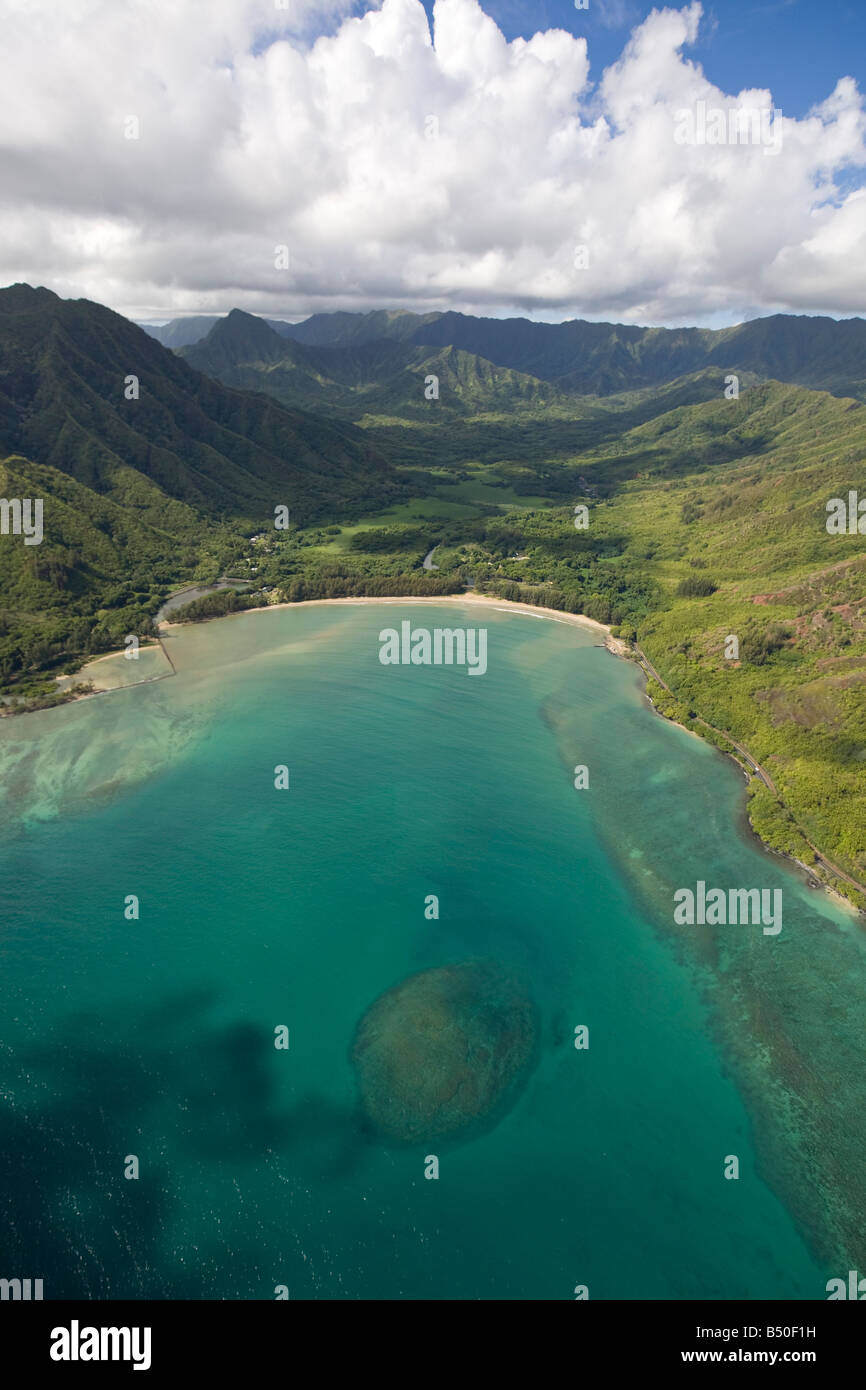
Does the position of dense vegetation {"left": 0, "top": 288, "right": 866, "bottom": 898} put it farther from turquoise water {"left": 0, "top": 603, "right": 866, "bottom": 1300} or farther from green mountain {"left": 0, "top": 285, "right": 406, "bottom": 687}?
turquoise water {"left": 0, "top": 603, "right": 866, "bottom": 1300}

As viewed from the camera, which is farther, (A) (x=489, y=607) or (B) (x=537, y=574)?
(B) (x=537, y=574)

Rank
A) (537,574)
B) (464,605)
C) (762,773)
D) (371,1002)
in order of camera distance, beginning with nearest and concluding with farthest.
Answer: (371,1002) < (762,773) < (464,605) < (537,574)

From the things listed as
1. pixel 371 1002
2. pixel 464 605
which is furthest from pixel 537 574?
pixel 371 1002

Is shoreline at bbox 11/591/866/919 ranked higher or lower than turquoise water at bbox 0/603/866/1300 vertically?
higher

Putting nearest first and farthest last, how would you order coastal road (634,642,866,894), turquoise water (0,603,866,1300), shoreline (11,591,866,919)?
1. turquoise water (0,603,866,1300)
2. coastal road (634,642,866,894)
3. shoreline (11,591,866,919)

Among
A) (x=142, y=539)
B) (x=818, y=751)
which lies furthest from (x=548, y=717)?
(x=142, y=539)

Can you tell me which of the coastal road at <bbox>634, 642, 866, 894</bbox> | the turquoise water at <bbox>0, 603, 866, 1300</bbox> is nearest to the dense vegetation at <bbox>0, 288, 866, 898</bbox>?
the coastal road at <bbox>634, 642, 866, 894</bbox>

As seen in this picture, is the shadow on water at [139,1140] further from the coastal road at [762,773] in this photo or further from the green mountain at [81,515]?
the green mountain at [81,515]

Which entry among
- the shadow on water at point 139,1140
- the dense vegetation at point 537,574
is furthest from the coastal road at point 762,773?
the shadow on water at point 139,1140

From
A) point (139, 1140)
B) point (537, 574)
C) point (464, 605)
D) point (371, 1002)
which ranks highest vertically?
point (537, 574)

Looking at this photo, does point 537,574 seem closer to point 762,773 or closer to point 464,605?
point 464,605
